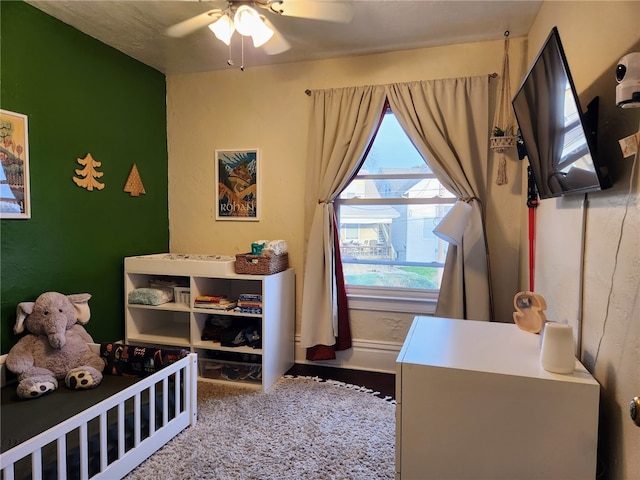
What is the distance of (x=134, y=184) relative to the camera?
301 cm

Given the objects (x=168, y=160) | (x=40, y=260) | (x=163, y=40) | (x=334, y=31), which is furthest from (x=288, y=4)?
(x=40, y=260)

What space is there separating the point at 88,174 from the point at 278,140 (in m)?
1.38

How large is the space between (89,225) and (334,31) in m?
2.11

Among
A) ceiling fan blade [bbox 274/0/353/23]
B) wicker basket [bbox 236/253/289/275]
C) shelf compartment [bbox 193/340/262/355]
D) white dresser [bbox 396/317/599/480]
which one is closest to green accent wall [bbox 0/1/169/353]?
shelf compartment [bbox 193/340/262/355]

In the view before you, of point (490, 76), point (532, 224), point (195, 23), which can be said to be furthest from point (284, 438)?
point (490, 76)

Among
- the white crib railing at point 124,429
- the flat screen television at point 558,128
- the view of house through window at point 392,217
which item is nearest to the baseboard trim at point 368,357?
the view of house through window at point 392,217

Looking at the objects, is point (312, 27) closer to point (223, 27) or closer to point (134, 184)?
point (223, 27)

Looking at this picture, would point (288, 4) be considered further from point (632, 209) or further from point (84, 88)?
point (632, 209)

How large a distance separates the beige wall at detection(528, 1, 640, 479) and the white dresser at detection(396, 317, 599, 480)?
2.8 inches

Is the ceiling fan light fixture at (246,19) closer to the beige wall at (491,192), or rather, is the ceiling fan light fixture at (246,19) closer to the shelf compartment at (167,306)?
the beige wall at (491,192)

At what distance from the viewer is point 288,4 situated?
2064 mm

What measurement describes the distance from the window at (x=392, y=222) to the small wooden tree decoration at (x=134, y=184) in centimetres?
158

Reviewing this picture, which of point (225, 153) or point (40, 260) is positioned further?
point (225, 153)

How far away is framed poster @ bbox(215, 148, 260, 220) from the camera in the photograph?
10.4 ft
